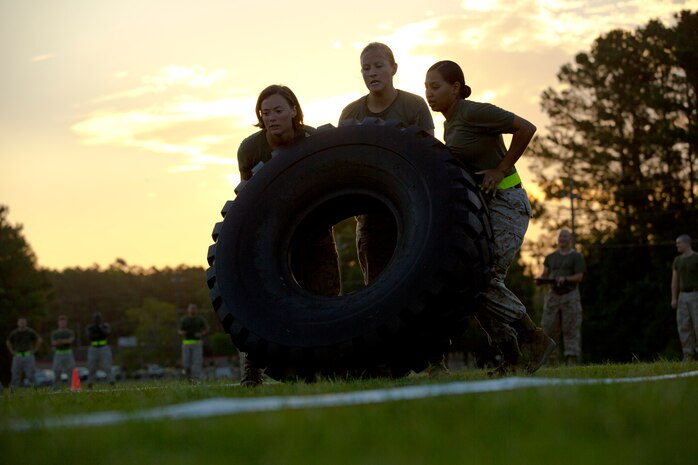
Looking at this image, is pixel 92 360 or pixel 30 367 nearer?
pixel 92 360

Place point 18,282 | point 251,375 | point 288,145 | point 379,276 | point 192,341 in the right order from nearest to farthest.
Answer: point 379,276 → point 288,145 → point 251,375 → point 192,341 → point 18,282

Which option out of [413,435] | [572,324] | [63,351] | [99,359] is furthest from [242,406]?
[63,351]

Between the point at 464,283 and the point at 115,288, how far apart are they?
13977 centimetres

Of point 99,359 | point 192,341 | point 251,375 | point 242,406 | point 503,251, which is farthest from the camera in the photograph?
point 99,359

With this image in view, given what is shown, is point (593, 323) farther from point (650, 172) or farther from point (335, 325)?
point (335, 325)

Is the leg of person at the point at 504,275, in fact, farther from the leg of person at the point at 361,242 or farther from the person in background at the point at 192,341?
the person in background at the point at 192,341

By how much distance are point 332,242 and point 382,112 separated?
39.3 inches

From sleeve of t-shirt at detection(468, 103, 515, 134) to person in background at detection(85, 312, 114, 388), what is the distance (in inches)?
674

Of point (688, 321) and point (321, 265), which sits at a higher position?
Answer: point (321, 265)

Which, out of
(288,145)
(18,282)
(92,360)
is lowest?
(92,360)

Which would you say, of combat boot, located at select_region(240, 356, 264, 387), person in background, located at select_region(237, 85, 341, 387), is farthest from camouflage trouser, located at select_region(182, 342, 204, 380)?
combat boot, located at select_region(240, 356, 264, 387)

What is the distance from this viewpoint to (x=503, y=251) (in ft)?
22.4

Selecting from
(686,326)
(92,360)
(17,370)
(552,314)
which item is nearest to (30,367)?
(17,370)

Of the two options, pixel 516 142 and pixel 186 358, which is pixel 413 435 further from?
pixel 186 358
